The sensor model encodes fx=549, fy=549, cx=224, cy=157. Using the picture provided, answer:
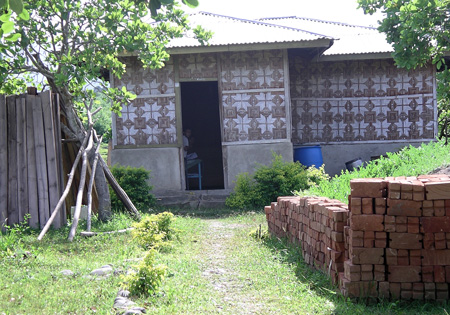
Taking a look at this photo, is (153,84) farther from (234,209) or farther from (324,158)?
(324,158)

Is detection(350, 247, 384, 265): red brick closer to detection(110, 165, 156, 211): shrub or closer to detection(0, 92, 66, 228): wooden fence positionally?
detection(0, 92, 66, 228): wooden fence

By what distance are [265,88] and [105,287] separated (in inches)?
346

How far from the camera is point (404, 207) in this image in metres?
4.89

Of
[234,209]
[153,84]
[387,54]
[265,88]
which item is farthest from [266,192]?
[387,54]

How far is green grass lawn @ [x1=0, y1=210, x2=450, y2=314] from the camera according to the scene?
479 cm

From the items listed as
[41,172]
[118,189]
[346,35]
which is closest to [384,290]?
[41,172]

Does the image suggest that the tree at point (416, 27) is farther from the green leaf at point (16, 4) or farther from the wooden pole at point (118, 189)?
the green leaf at point (16, 4)

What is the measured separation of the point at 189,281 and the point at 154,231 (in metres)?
2.23

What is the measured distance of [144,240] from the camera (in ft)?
25.1

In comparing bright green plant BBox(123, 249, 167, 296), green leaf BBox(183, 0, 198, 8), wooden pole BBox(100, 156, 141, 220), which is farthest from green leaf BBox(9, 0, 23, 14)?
wooden pole BBox(100, 156, 141, 220)

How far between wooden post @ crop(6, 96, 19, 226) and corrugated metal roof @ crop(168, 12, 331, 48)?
4055mm

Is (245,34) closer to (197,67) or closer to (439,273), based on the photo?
(197,67)

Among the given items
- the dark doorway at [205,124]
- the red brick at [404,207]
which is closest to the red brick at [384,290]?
the red brick at [404,207]

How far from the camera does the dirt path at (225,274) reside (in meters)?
4.96
